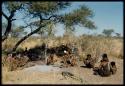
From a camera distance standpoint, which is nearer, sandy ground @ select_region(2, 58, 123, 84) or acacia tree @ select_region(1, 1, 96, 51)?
sandy ground @ select_region(2, 58, 123, 84)

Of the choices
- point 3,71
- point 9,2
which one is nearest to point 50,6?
point 9,2

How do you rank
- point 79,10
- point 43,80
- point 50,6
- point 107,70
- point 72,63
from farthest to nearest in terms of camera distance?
point 79,10, point 50,6, point 72,63, point 107,70, point 43,80

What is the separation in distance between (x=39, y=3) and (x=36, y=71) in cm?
386

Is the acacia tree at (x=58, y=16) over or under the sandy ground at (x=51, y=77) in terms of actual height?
over

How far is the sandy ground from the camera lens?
38.1ft

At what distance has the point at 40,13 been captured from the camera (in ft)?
55.2

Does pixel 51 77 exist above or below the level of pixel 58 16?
below

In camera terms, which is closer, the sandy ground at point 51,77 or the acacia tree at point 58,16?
the sandy ground at point 51,77

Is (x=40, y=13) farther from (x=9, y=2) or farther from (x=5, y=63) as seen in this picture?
(x=5, y=63)

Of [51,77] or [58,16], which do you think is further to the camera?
[58,16]

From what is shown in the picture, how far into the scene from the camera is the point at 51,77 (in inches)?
489

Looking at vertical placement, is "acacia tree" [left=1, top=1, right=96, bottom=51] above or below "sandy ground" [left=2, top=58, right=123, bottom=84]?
above

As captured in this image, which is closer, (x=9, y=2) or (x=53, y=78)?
(x=53, y=78)

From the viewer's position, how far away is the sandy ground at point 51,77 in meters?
11.6
